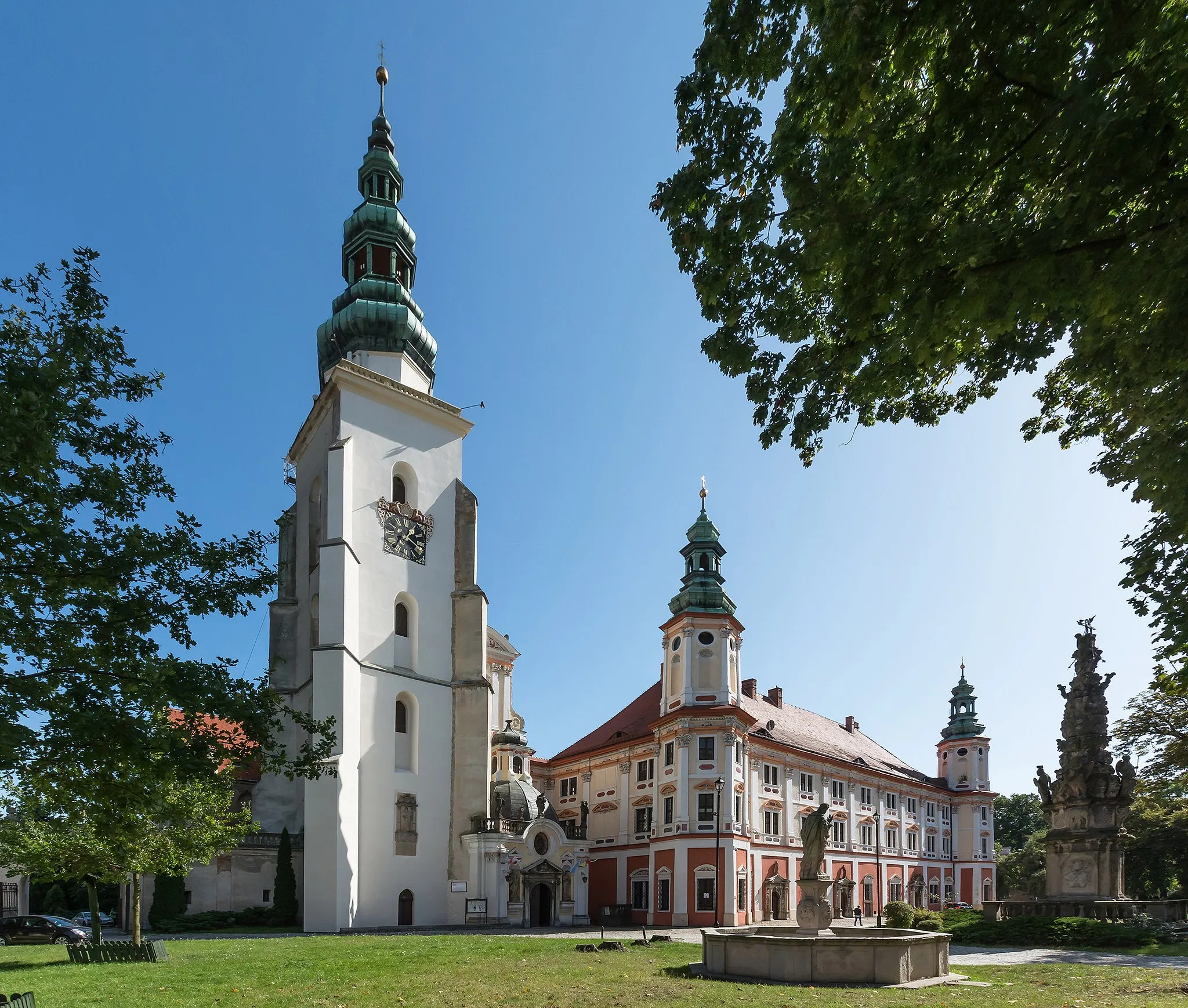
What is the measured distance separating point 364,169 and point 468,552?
2056 cm

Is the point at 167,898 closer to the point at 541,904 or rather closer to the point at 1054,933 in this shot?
the point at 541,904

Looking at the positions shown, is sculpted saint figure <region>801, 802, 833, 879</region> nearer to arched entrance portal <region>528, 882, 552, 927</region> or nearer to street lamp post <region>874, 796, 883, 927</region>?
arched entrance portal <region>528, 882, 552, 927</region>

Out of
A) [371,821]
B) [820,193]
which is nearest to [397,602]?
[371,821]

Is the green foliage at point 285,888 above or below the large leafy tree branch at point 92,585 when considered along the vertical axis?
below

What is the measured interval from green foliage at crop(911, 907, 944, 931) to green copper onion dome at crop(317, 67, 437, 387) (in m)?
28.9

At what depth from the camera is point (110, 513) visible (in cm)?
987

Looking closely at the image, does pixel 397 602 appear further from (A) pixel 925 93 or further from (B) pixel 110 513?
(A) pixel 925 93

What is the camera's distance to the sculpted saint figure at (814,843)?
18531mm

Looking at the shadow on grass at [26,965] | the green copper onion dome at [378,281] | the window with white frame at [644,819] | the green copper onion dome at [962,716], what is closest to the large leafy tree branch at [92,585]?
the shadow on grass at [26,965]

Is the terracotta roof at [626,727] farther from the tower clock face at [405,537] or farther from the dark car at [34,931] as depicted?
the dark car at [34,931]

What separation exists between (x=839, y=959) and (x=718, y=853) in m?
26.1

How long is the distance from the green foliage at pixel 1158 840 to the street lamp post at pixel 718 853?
15.2m

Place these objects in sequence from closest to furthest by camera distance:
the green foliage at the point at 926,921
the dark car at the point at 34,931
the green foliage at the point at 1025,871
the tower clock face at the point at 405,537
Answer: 1. the dark car at the point at 34,931
2. the green foliage at the point at 926,921
3. the tower clock face at the point at 405,537
4. the green foliage at the point at 1025,871

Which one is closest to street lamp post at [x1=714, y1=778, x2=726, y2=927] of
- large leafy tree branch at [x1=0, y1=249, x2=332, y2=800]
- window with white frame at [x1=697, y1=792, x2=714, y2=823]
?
window with white frame at [x1=697, y1=792, x2=714, y2=823]
